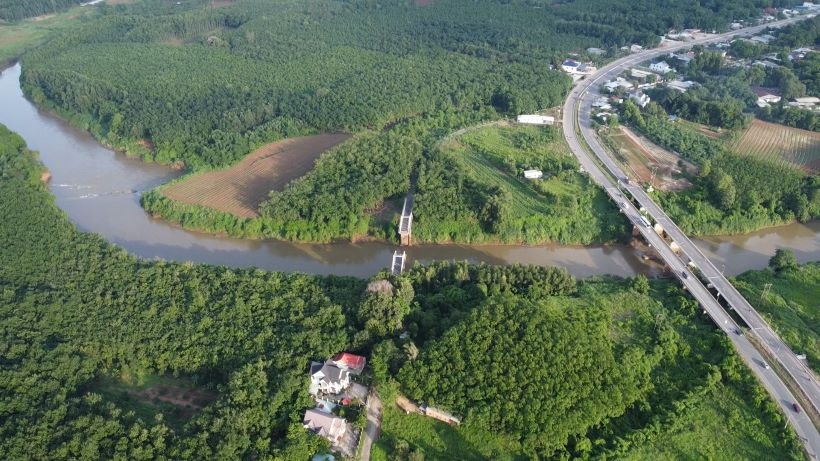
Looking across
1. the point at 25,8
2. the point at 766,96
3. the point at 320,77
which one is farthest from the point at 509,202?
the point at 25,8

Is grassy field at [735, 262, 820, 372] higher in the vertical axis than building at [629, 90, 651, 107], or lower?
lower

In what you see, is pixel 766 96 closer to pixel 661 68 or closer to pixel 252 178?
pixel 661 68

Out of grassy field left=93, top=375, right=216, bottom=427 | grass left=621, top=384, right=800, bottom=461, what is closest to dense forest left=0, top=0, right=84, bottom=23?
grassy field left=93, top=375, right=216, bottom=427

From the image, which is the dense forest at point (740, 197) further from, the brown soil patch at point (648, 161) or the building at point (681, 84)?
the building at point (681, 84)

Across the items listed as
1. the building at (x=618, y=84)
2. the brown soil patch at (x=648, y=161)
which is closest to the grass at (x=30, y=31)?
the building at (x=618, y=84)

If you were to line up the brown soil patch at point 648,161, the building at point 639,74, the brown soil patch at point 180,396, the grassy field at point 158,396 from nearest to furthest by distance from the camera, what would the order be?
the grassy field at point 158,396 → the brown soil patch at point 180,396 → the brown soil patch at point 648,161 → the building at point 639,74

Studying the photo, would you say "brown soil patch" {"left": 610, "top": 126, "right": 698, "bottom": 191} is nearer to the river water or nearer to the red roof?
the river water

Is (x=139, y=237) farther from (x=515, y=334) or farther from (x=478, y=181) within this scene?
(x=515, y=334)
